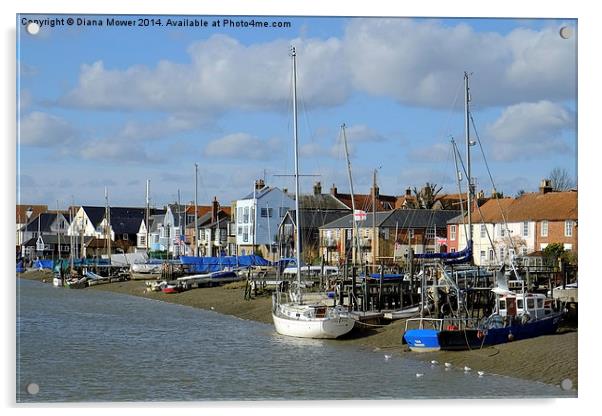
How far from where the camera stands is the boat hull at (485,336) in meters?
24.9

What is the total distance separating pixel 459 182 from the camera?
3609cm

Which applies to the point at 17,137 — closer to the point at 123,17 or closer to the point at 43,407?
the point at 123,17

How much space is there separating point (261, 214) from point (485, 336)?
179 ft

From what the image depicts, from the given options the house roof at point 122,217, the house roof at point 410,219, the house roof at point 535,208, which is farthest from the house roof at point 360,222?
the house roof at point 122,217

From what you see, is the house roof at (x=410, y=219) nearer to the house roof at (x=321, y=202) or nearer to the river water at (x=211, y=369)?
the house roof at (x=321, y=202)

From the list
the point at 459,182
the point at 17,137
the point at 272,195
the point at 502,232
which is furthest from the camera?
the point at 272,195

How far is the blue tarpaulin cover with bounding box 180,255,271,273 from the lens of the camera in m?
67.2

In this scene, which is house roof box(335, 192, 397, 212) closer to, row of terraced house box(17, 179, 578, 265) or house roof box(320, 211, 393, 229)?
row of terraced house box(17, 179, 578, 265)

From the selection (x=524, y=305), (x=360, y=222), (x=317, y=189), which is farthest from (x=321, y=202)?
(x=524, y=305)

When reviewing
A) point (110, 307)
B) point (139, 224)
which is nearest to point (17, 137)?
point (110, 307)

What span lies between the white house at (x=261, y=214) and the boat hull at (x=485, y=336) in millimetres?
51954

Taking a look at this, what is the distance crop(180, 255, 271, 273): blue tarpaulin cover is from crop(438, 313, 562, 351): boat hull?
41868 mm

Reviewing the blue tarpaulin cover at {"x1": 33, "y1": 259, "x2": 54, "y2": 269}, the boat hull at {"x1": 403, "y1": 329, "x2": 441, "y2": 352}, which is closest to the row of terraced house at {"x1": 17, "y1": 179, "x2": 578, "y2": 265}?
the blue tarpaulin cover at {"x1": 33, "y1": 259, "x2": 54, "y2": 269}

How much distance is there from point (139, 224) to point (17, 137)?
313ft
